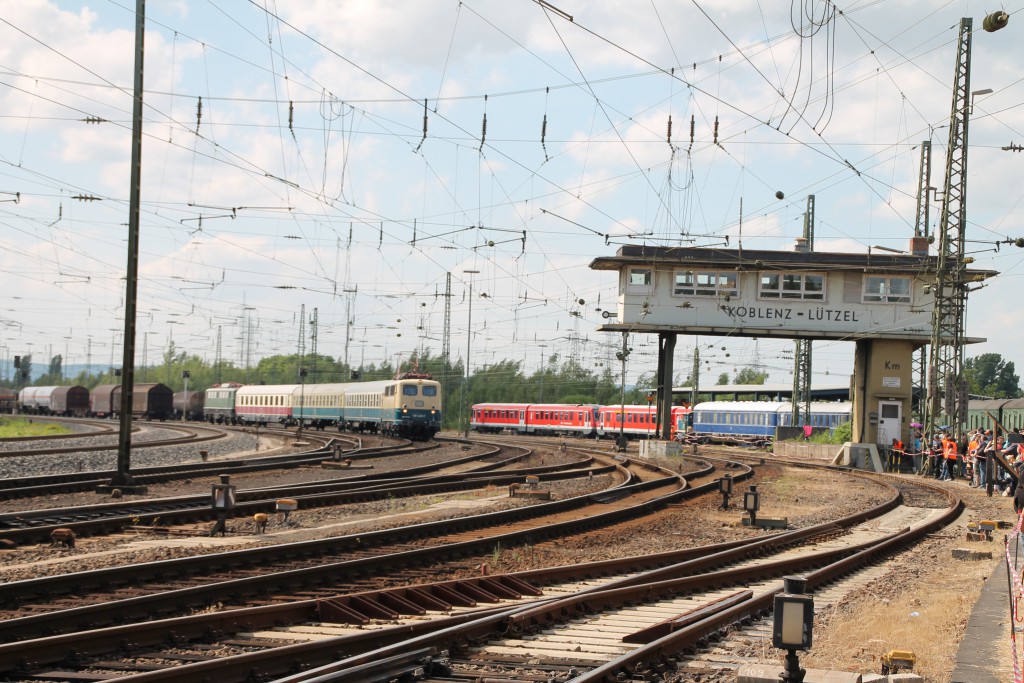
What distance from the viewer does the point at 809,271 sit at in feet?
147

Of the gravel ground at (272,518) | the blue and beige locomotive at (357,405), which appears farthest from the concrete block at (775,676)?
the blue and beige locomotive at (357,405)

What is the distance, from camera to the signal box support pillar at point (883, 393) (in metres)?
43.9

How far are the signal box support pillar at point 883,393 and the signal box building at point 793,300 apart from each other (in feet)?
0.14

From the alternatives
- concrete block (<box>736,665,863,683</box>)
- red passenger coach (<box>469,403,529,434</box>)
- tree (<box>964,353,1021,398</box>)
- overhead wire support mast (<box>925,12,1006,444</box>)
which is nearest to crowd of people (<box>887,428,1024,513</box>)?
overhead wire support mast (<box>925,12,1006,444</box>)

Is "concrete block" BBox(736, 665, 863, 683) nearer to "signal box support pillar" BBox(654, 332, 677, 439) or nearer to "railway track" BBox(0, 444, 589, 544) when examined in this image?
"railway track" BBox(0, 444, 589, 544)

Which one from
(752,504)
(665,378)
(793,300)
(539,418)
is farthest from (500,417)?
(752,504)

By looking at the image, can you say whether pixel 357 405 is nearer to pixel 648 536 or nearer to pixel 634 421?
pixel 634 421

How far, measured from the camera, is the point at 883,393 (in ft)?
144

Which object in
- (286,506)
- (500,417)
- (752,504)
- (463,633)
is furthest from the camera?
(500,417)

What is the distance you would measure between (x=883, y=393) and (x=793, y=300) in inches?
211

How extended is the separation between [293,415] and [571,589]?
6371 centimetres

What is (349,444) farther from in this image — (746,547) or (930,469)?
(746,547)

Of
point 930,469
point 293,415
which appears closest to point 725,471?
point 930,469

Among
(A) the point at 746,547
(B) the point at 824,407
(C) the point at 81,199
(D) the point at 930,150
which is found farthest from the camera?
(B) the point at 824,407
